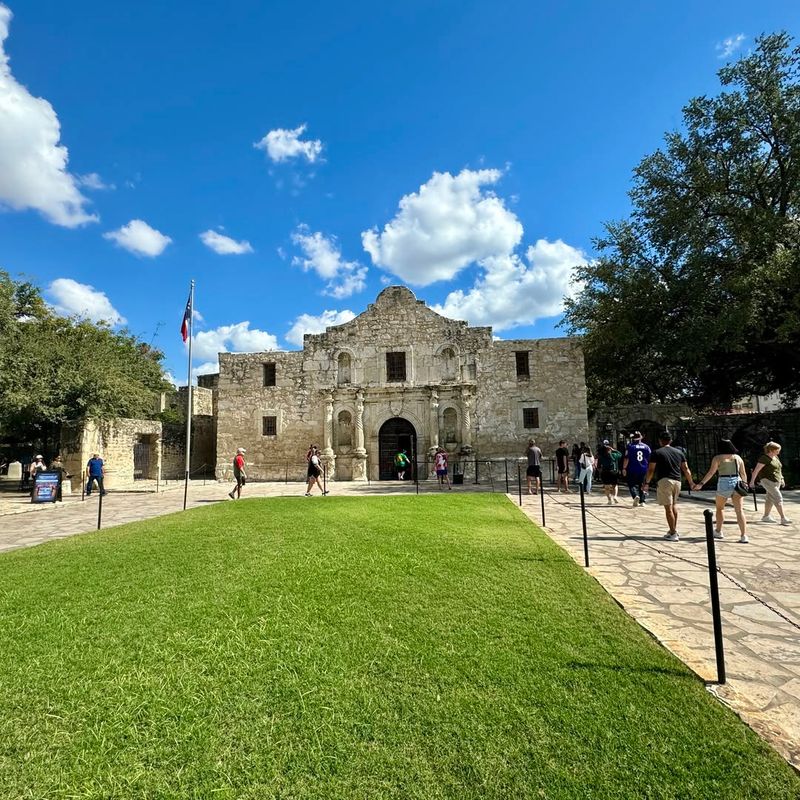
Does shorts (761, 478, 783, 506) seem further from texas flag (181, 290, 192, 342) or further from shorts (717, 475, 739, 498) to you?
texas flag (181, 290, 192, 342)

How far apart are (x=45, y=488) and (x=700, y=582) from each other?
55.8ft

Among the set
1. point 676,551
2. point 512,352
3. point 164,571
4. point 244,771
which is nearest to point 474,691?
point 244,771

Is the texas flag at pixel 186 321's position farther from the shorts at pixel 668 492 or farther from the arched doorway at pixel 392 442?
the shorts at pixel 668 492

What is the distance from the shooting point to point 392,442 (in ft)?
73.8

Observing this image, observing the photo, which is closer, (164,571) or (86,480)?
(164,571)

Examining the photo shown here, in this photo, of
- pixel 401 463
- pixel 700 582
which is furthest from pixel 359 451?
pixel 700 582

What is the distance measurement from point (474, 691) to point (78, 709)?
7.95ft

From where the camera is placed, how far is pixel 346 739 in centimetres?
246

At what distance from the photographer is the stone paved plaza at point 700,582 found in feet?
9.85

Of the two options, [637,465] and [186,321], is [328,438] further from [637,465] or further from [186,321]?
[637,465]

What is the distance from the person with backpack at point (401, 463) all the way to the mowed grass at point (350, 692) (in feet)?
43.5

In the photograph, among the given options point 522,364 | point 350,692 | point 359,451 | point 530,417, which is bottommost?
point 350,692

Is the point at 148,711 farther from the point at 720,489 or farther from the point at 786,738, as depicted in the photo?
the point at 720,489

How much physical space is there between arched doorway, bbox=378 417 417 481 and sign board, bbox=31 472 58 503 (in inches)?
501
